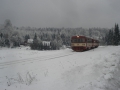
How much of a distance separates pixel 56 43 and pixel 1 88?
260 feet

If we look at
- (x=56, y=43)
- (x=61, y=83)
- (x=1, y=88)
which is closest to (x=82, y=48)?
(x=61, y=83)

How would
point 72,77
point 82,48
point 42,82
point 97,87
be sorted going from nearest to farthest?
point 97,87 → point 42,82 → point 72,77 → point 82,48

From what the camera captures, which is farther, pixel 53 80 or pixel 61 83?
pixel 53 80

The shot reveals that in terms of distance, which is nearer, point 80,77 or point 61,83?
point 61,83

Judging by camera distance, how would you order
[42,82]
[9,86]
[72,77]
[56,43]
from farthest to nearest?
[56,43]
[72,77]
[42,82]
[9,86]

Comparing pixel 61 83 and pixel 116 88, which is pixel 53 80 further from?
pixel 116 88

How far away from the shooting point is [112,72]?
28.1 ft

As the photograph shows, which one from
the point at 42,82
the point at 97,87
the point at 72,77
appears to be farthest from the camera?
the point at 72,77

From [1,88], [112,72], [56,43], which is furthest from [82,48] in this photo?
[56,43]

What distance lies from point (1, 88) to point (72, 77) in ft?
15.0

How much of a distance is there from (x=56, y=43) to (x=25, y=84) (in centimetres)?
7876

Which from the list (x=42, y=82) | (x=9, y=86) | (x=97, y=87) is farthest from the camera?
(x=42, y=82)

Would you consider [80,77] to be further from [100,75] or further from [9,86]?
[9,86]

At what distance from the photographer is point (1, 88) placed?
6727 millimetres
